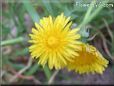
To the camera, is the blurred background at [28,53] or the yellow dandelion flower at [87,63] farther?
the blurred background at [28,53]

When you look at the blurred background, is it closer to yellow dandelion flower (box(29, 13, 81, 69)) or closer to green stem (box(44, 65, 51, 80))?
green stem (box(44, 65, 51, 80))

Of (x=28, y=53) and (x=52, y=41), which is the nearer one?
(x=52, y=41)

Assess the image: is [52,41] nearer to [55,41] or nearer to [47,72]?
[55,41]

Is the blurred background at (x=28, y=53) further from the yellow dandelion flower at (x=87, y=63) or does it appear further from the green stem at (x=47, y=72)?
the yellow dandelion flower at (x=87, y=63)

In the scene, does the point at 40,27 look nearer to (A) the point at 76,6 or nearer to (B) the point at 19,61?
(A) the point at 76,6

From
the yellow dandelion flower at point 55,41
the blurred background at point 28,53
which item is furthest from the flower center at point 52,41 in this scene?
the blurred background at point 28,53

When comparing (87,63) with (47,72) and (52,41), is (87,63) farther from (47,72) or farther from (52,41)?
(47,72)

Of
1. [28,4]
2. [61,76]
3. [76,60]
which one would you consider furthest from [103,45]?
[76,60]

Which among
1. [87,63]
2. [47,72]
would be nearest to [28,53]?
[47,72]

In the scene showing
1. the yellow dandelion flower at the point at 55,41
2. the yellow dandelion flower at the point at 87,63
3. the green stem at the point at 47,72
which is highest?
the yellow dandelion flower at the point at 55,41
